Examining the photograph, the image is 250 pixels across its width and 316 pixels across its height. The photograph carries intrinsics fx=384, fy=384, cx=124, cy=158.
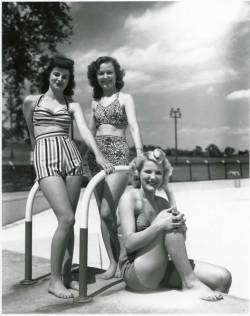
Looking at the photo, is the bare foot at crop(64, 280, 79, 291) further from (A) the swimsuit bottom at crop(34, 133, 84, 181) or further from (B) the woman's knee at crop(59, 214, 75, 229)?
(A) the swimsuit bottom at crop(34, 133, 84, 181)

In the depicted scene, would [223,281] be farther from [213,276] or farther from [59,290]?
[59,290]

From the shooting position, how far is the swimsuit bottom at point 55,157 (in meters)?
2.29

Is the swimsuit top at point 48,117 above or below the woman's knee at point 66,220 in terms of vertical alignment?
above

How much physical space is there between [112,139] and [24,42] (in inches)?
319

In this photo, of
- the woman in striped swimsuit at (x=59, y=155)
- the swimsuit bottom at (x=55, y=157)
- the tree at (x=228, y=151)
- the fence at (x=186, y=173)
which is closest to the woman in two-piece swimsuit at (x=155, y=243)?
the woman in striped swimsuit at (x=59, y=155)

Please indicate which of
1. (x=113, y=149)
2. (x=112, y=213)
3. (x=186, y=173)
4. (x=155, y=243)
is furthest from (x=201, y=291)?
(x=186, y=173)

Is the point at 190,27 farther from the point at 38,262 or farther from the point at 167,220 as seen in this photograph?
the point at 167,220

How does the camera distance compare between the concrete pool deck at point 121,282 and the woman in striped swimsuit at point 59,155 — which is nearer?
the concrete pool deck at point 121,282

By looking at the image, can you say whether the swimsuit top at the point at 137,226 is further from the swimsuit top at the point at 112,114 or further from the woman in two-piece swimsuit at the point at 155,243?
the swimsuit top at the point at 112,114

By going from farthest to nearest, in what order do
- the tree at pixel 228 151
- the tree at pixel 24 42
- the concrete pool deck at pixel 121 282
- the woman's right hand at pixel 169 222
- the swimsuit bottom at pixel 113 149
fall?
the tree at pixel 228 151, the tree at pixel 24 42, the swimsuit bottom at pixel 113 149, the concrete pool deck at pixel 121 282, the woman's right hand at pixel 169 222

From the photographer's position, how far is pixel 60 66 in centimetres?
239

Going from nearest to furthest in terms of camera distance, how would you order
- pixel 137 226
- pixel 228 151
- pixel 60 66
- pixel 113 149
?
pixel 137 226 → pixel 60 66 → pixel 113 149 → pixel 228 151

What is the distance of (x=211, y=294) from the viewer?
203cm

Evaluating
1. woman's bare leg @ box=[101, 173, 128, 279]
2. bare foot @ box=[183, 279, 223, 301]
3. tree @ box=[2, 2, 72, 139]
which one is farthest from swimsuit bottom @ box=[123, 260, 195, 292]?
tree @ box=[2, 2, 72, 139]
